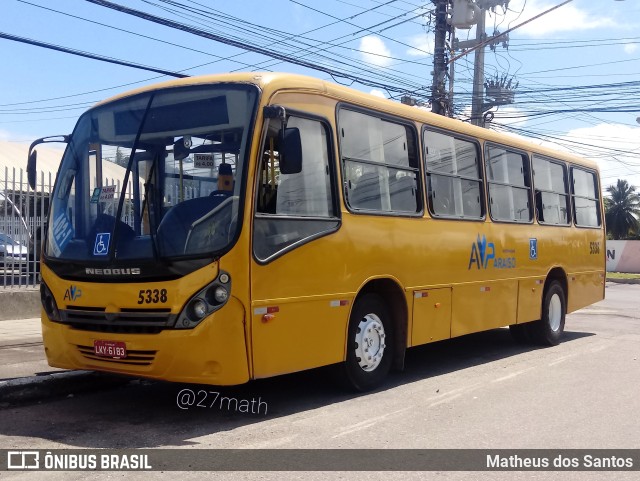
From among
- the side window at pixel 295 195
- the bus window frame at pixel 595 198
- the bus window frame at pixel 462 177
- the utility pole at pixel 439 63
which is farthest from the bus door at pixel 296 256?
the utility pole at pixel 439 63

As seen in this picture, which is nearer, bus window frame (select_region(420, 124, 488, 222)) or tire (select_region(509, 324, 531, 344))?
bus window frame (select_region(420, 124, 488, 222))

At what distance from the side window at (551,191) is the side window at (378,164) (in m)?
4.01

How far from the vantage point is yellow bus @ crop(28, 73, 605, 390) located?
20.9 feet

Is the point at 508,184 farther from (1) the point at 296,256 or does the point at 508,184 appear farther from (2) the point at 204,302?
(2) the point at 204,302

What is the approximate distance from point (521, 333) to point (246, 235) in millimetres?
7412

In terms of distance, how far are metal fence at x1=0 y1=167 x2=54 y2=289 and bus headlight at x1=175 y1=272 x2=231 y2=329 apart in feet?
22.4

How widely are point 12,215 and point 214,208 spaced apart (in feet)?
23.8

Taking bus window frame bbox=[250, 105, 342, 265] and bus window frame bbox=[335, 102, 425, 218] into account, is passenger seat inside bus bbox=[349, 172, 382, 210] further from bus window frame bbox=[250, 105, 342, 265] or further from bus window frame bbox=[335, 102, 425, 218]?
bus window frame bbox=[250, 105, 342, 265]

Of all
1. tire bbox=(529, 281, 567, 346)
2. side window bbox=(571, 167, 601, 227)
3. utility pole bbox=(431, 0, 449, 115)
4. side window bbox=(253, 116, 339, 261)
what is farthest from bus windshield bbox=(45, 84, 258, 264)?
utility pole bbox=(431, 0, 449, 115)

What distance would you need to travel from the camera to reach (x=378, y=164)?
27.3 feet

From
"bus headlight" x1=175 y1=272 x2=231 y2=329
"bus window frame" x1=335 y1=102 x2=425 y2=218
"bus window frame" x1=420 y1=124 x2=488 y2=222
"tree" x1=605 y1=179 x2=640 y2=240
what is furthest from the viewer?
"tree" x1=605 y1=179 x2=640 y2=240

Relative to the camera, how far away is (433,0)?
19.4 meters

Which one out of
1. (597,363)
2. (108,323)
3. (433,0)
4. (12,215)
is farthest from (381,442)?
(433,0)

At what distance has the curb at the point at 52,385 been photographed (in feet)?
23.8
